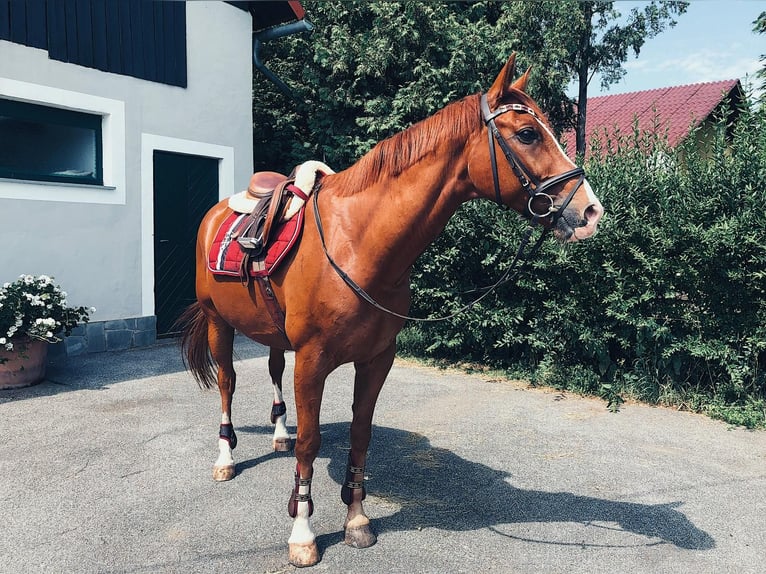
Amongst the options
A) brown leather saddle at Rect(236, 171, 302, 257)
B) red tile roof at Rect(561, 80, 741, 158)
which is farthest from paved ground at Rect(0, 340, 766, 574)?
red tile roof at Rect(561, 80, 741, 158)

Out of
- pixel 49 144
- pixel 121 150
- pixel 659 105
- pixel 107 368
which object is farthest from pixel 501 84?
pixel 659 105

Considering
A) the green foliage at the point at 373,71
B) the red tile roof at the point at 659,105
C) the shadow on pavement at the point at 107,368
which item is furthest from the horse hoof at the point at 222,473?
the red tile roof at the point at 659,105

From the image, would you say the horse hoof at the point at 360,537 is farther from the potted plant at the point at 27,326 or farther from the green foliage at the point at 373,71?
the green foliage at the point at 373,71

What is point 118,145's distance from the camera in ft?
24.9

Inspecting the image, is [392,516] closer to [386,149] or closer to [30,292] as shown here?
[386,149]

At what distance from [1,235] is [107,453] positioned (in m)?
3.80

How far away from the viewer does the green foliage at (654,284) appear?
4.96 m

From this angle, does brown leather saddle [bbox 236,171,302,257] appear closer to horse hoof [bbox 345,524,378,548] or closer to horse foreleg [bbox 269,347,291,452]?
horse foreleg [bbox 269,347,291,452]

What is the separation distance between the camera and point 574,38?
1305 cm

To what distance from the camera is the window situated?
22.5 feet

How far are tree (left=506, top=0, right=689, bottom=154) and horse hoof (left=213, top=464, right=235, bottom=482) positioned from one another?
33.4 feet

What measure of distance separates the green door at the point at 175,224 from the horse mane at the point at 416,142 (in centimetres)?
618

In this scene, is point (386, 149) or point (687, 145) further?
point (687, 145)

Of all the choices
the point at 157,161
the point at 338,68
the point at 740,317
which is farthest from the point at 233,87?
the point at 740,317
